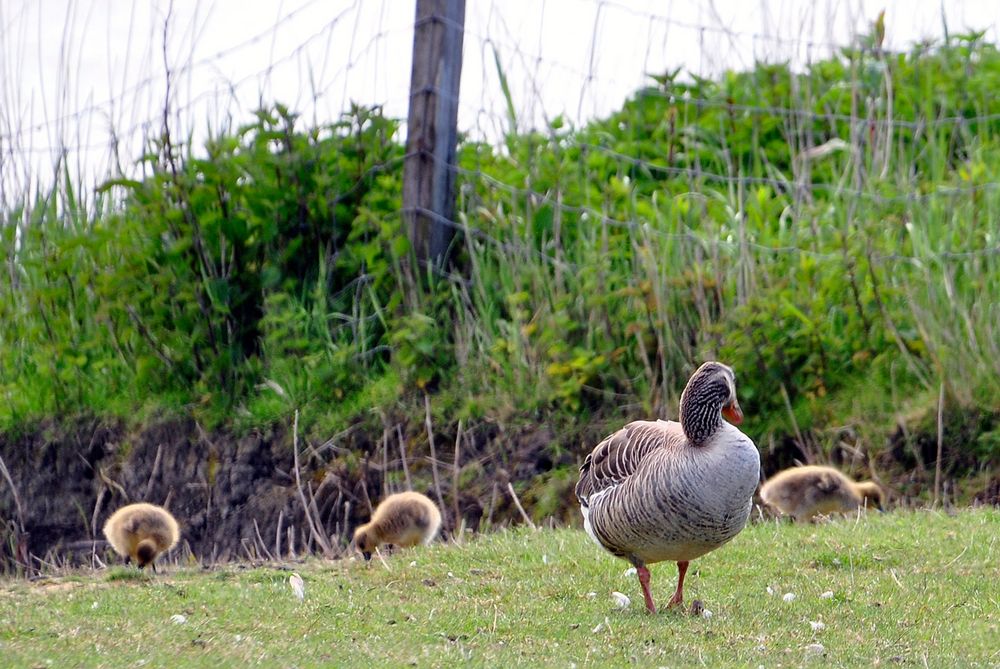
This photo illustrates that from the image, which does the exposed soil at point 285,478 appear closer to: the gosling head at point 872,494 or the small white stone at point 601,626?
the gosling head at point 872,494

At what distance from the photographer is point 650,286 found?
10641 millimetres

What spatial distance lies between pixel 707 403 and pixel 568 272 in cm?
510

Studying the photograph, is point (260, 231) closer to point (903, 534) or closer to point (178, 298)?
point (178, 298)

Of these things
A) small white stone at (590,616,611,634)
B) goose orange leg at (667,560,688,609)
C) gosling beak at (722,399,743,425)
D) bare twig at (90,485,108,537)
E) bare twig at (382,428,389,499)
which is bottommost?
bare twig at (90,485,108,537)

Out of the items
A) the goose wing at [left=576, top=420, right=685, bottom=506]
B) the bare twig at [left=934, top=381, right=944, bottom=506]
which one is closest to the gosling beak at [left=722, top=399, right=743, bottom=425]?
the goose wing at [left=576, top=420, right=685, bottom=506]

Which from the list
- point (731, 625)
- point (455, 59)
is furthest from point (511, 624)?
point (455, 59)

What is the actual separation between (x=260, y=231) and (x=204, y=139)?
98 cm

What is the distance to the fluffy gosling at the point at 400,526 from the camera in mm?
9250

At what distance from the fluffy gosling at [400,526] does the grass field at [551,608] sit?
0.67 meters

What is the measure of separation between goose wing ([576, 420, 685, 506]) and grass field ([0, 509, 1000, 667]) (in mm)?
592

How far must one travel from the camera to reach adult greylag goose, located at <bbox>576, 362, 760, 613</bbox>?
20.1 ft

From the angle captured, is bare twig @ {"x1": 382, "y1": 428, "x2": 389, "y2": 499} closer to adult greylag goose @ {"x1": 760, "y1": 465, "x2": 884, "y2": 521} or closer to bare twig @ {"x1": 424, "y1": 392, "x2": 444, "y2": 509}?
bare twig @ {"x1": 424, "y1": 392, "x2": 444, "y2": 509}

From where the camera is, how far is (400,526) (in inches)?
365

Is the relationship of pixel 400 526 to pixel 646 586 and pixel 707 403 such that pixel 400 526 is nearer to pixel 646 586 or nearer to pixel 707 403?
pixel 646 586
